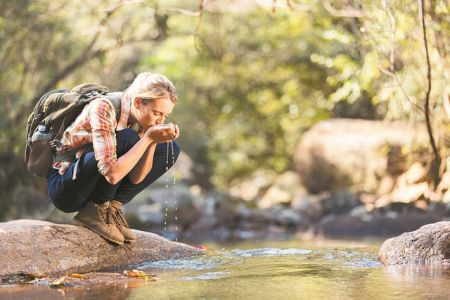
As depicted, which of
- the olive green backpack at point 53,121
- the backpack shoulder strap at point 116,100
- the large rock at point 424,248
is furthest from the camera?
the large rock at point 424,248

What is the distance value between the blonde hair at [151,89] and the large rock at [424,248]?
1753mm

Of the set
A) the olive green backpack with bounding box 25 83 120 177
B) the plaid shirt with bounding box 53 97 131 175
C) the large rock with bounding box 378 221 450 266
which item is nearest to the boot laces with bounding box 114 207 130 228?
the olive green backpack with bounding box 25 83 120 177

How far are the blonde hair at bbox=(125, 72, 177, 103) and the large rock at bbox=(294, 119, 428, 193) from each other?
11.0m

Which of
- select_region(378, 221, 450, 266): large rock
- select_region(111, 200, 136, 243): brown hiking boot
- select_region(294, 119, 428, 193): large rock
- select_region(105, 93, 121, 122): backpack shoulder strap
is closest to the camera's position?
select_region(105, 93, 121, 122): backpack shoulder strap

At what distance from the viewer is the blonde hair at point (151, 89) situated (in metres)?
5.18

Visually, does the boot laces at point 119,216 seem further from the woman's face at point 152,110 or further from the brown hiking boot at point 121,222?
the woman's face at point 152,110

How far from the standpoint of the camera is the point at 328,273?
17.4 feet

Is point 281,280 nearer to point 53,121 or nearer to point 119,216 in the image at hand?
point 119,216

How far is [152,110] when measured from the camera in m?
5.26

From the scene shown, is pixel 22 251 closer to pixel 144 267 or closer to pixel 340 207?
pixel 144 267

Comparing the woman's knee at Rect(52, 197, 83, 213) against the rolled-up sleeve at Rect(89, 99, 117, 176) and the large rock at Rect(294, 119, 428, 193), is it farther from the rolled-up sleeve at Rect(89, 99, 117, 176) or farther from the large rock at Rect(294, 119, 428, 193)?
the large rock at Rect(294, 119, 428, 193)

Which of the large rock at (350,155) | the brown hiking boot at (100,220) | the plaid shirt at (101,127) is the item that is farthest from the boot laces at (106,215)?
the large rock at (350,155)

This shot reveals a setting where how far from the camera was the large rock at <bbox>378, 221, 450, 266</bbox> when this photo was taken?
18.7ft

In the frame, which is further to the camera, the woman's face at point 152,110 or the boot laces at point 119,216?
the boot laces at point 119,216
